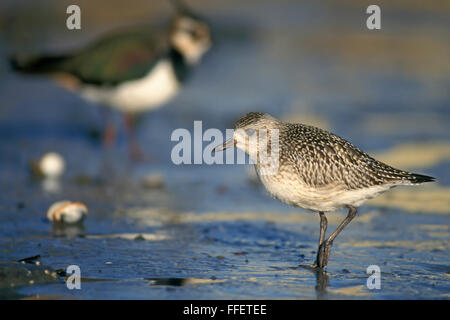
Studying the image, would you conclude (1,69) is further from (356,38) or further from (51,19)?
(356,38)

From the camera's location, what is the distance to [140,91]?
432 inches

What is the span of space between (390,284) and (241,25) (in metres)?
14.0

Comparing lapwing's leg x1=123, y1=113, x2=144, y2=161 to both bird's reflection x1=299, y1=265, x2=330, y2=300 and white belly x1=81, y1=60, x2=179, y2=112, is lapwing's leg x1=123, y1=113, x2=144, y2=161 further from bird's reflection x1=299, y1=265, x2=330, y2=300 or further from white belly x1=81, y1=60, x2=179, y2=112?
bird's reflection x1=299, y1=265, x2=330, y2=300

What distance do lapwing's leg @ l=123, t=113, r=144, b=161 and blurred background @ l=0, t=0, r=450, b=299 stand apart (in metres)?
0.14

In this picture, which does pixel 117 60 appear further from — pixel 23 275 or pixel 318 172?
pixel 23 275

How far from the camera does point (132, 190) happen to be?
902cm

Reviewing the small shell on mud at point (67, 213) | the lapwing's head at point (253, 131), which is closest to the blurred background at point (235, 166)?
the small shell on mud at point (67, 213)

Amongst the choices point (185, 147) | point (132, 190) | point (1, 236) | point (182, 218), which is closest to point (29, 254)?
point (1, 236)

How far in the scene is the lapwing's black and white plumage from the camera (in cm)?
1088

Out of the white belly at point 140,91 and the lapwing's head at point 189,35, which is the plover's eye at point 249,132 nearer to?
the white belly at point 140,91

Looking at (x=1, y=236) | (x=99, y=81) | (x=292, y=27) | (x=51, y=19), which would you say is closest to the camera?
(x=1, y=236)

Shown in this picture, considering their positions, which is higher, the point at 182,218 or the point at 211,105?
the point at 211,105

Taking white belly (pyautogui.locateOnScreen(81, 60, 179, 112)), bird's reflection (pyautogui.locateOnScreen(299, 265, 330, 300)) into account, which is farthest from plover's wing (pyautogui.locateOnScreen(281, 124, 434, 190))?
white belly (pyautogui.locateOnScreen(81, 60, 179, 112))

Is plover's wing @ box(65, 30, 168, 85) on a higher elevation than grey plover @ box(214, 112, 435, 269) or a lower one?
higher
